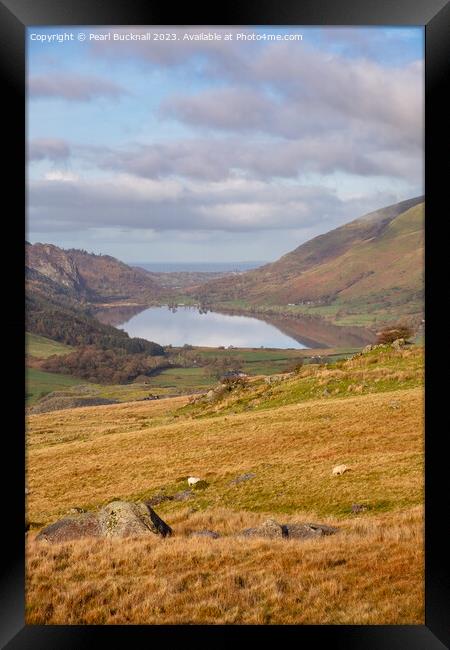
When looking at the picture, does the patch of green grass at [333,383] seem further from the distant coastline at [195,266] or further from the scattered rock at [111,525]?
the scattered rock at [111,525]

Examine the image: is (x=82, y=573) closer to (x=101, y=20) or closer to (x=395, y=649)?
(x=395, y=649)

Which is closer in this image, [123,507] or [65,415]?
[123,507]

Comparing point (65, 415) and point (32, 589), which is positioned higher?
point (32, 589)

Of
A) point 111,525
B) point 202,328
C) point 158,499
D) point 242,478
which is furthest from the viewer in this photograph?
point 202,328

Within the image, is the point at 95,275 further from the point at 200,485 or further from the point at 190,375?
the point at 200,485

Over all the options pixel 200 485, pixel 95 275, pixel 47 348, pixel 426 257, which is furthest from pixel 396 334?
pixel 426 257

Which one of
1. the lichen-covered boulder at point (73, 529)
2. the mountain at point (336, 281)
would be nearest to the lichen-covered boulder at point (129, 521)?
the lichen-covered boulder at point (73, 529)

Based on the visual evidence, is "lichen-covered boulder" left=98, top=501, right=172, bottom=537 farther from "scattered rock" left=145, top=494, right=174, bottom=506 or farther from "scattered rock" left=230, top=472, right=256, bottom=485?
"scattered rock" left=230, top=472, right=256, bottom=485

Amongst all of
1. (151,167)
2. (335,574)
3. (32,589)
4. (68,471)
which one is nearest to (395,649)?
(335,574)
